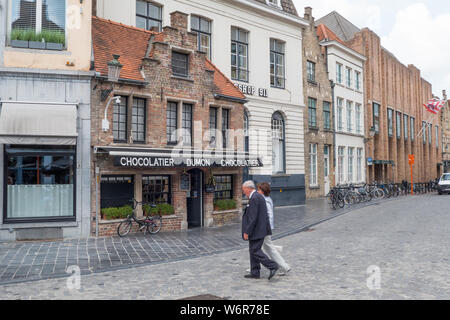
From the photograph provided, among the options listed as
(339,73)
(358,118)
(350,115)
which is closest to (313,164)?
(350,115)

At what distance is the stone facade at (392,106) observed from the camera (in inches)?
1433

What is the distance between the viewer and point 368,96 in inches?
1423

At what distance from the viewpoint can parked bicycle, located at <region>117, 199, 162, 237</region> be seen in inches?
493

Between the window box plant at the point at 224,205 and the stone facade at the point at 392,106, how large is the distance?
903 inches

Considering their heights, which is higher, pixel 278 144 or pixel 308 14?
pixel 308 14

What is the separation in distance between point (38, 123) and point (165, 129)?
13.5 feet

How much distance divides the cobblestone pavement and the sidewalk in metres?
0.51

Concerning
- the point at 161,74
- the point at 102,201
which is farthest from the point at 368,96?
the point at 102,201

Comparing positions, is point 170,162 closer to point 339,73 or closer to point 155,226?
point 155,226

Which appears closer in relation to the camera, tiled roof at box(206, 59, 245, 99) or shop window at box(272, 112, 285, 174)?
tiled roof at box(206, 59, 245, 99)

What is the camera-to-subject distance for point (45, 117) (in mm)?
11578

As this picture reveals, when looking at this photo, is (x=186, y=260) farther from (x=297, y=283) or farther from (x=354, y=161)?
(x=354, y=161)

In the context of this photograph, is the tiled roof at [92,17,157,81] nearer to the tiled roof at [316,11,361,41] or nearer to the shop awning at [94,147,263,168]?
the shop awning at [94,147,263,168]

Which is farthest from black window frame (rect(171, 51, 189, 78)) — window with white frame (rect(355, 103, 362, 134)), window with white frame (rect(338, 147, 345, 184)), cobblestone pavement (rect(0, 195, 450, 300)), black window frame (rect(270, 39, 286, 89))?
window with white frame (rect(355, 103, 362, 134))
